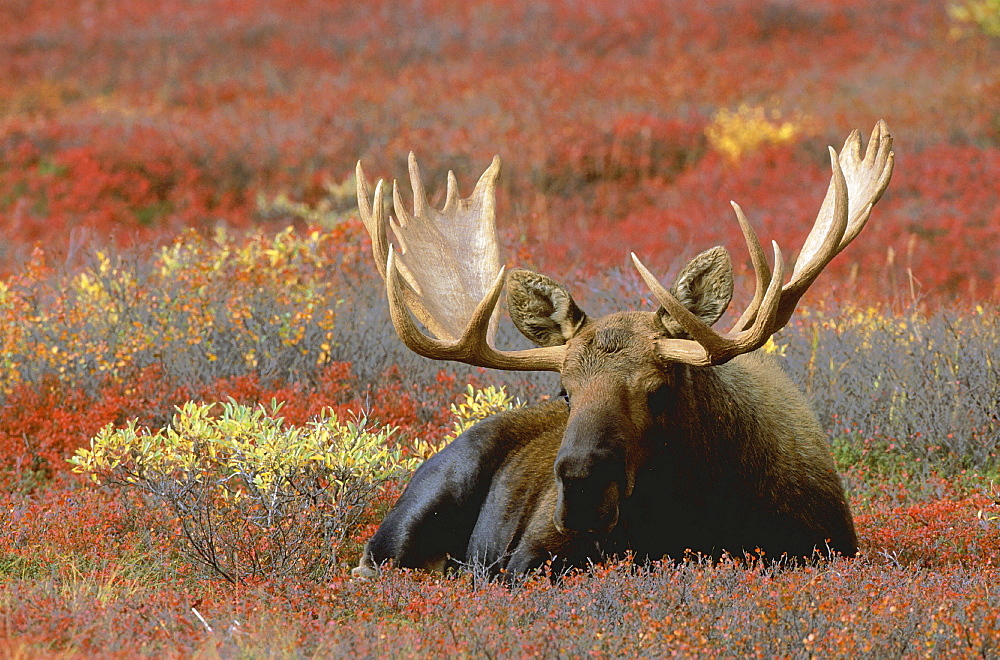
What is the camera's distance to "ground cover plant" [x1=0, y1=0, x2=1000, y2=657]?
421 centimetres

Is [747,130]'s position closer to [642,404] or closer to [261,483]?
[261,483]

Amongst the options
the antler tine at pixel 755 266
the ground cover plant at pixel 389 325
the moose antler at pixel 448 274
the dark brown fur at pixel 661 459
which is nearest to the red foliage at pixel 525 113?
the ground cover plant at pixel 389 325

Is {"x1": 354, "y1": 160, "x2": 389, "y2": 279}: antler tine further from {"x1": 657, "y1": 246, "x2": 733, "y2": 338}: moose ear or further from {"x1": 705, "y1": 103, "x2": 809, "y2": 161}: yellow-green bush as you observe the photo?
{"x1": 705, "y1": 103, "x2": 809, "y2": 161}: yellow-green bush

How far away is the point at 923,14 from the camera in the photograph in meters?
23.4

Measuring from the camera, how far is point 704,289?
4.70 m

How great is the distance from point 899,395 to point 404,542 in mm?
3342

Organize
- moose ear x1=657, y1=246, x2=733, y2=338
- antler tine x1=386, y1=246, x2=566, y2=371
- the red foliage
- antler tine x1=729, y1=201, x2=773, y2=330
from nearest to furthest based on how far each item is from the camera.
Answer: antler tine x1=729, y1=201, x2=773, y2=330 → moose ear x1=657, y1=246, x2=733, y2=338 → antler tine x1=386, y1=246, x2=566, y2=371 → the red foliage

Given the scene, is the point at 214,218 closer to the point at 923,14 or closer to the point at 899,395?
the point at 899,395

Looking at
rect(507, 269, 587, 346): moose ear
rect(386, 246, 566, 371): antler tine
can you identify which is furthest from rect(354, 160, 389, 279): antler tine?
rect(507, 269, 587, 346): moose ear

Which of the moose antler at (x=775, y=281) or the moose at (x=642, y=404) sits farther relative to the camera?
the moose at (x=642, y=404)

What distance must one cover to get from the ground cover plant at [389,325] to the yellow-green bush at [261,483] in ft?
0.08

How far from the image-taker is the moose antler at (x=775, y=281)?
431 centimetres

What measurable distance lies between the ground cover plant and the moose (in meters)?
0.24

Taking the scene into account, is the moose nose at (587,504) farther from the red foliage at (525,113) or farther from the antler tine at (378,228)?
the red foliage at (525,113)
